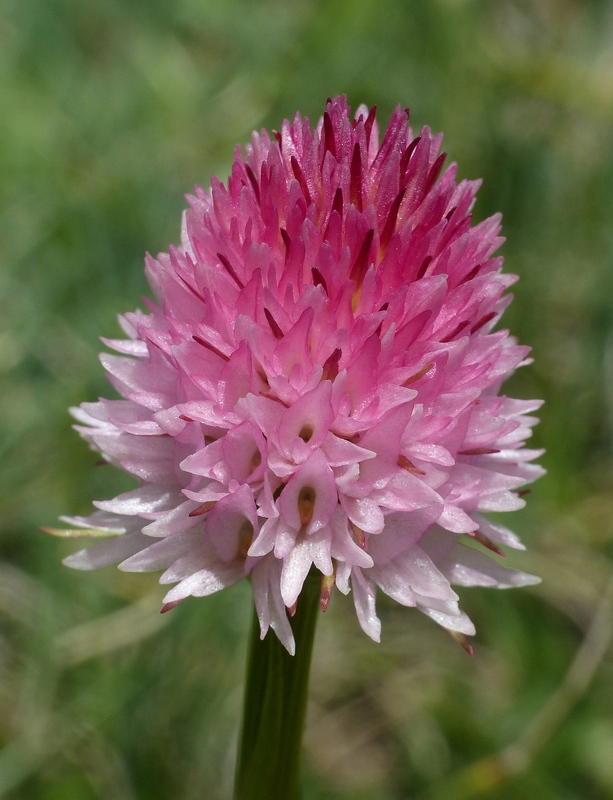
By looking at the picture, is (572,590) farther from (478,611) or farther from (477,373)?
(477,373)

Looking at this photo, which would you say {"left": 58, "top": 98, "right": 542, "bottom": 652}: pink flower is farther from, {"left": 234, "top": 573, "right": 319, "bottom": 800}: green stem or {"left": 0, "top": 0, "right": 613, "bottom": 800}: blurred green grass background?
{"left": 0, "top": 0, "right": 613, "bottom": 800}: blurred green grass background

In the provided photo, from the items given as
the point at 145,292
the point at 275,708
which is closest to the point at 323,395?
the point at 275,708

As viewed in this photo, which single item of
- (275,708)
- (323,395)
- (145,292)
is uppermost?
(145,292)

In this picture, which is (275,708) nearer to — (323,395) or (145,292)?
(323,395)

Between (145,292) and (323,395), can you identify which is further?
(145,292)

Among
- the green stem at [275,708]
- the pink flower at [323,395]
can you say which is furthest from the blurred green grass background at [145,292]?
the pink flower at [323,395]

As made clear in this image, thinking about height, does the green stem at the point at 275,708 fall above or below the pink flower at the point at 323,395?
below

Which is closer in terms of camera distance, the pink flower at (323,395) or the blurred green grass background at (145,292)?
the pink flower at (323,395)

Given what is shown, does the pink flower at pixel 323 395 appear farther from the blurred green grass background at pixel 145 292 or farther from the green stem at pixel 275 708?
the blurred green grass background at pixel 145 292
